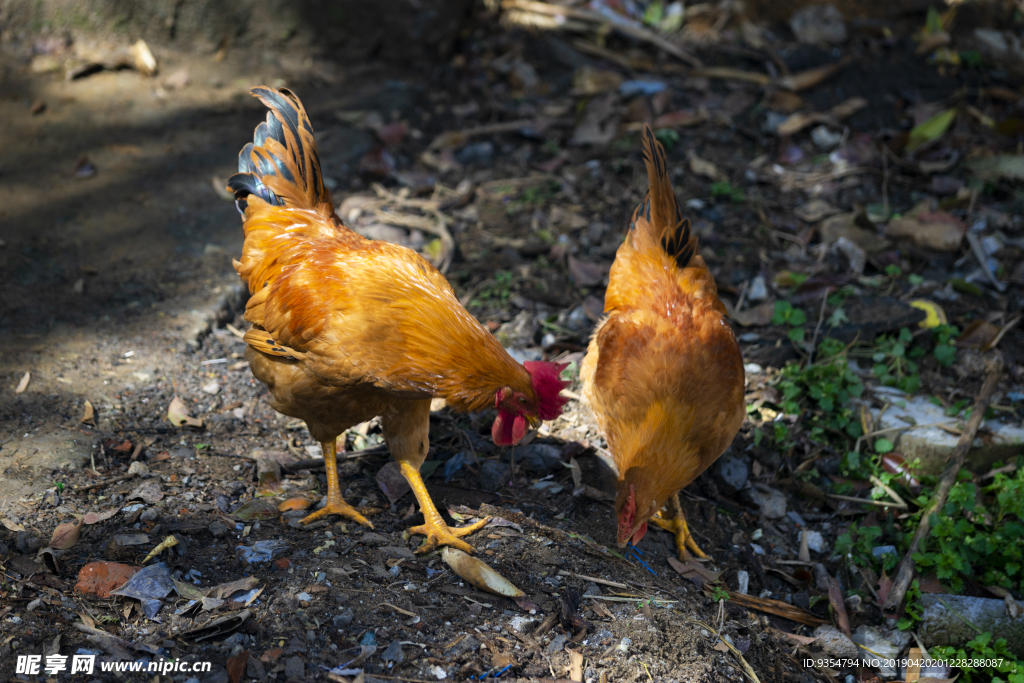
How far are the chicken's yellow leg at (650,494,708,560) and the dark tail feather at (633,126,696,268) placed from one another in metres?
1.49

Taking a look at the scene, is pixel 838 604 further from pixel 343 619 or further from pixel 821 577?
pixel 343 619

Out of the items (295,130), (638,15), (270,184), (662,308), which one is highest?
(638,15)

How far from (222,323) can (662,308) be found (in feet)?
10.8

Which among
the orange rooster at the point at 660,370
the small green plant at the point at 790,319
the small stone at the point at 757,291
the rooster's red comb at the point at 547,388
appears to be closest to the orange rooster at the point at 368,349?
the rooster's red comb at the point at 547,388

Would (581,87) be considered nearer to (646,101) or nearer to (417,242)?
(646,101)

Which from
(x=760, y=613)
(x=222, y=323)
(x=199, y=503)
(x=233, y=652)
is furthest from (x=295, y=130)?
(x=760, y=613)

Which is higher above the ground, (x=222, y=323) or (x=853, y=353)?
(x=853, y=353)

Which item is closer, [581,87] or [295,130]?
[295,130]

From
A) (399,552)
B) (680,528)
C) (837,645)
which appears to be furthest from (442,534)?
(837,645)

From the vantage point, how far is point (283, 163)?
160 inches

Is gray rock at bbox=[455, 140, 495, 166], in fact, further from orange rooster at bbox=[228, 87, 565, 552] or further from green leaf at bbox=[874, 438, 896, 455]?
green leaf at bbox=[874, 438, 896, 455]

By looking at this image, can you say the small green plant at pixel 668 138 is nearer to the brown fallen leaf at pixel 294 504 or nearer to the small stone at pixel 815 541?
the small stone at pixel 815 541

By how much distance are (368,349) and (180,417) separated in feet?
5.78

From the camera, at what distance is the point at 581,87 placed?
766 cm
